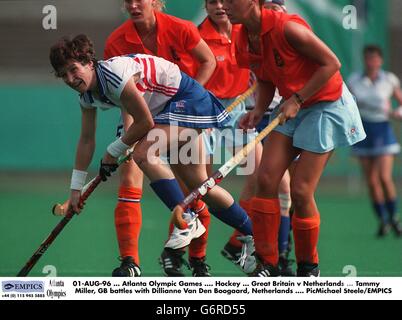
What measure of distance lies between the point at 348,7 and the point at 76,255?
154 inches

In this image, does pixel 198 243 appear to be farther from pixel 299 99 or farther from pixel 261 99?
pixel 299 99

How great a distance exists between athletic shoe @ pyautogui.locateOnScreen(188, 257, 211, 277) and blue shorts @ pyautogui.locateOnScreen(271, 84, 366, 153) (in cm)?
92

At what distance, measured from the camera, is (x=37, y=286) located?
4516mm

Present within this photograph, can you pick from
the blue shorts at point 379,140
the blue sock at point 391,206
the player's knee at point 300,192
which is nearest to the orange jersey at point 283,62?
the player's knee at point 300,192

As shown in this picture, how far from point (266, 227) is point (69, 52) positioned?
118 centimetres

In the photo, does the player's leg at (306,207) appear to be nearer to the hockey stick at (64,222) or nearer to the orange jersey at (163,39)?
the hockey stick at (64,222)

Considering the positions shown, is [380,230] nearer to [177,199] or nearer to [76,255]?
[76,255]

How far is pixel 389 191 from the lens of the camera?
7.96 metres

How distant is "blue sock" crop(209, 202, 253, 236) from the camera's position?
496cm

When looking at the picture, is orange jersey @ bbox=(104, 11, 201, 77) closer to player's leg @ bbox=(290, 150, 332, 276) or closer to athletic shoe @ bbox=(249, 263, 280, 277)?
player's leg @ bbox=(290, 150, 332, 276)

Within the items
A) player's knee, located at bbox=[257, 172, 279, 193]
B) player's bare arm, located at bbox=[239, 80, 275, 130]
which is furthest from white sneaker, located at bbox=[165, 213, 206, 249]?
player's bare arm, located at bbox=[239, 80, 275, 130]
